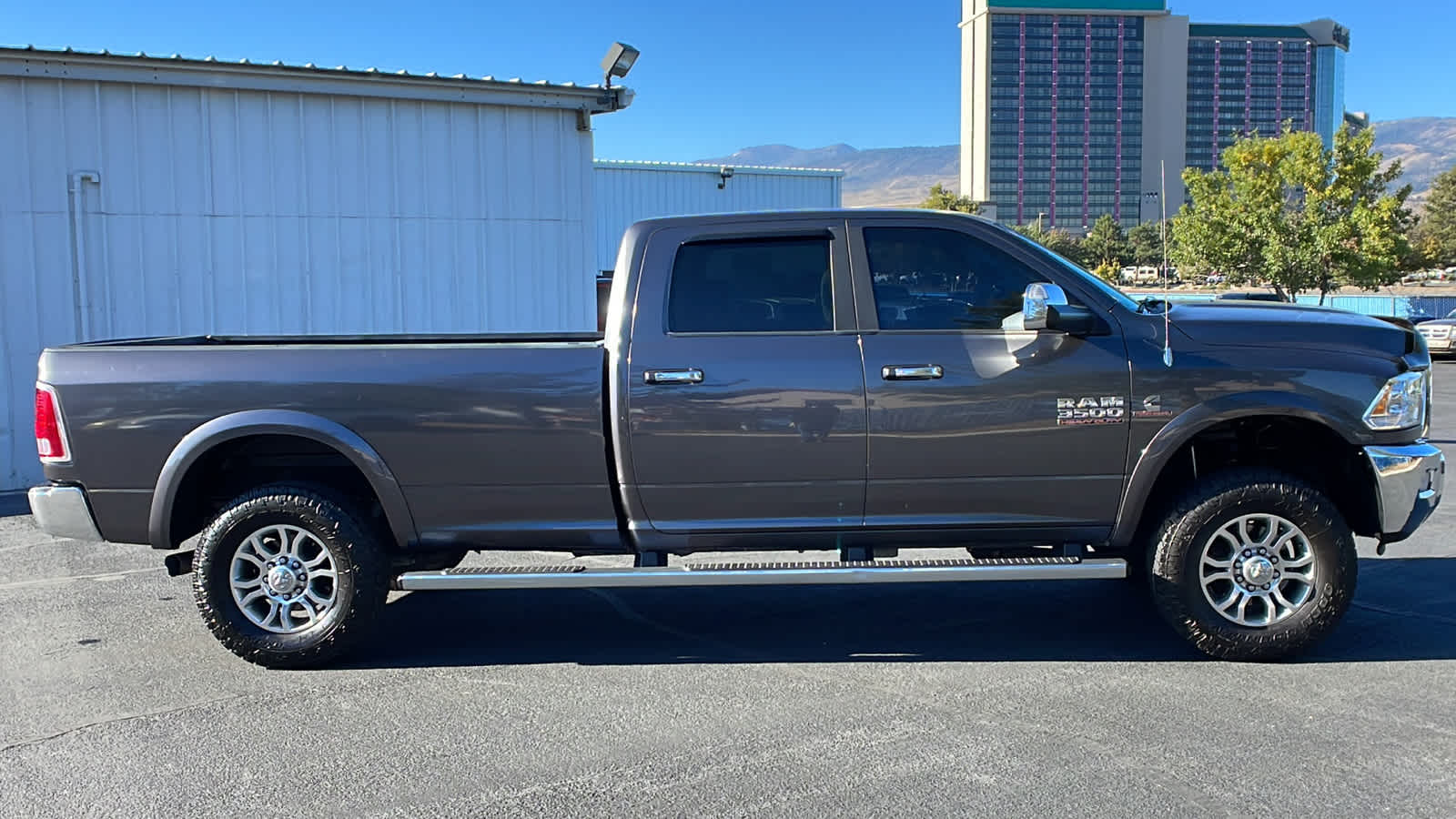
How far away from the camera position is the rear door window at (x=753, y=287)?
536cm

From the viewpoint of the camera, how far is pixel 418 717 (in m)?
4.73

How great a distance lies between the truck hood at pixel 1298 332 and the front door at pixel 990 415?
1.26 ft

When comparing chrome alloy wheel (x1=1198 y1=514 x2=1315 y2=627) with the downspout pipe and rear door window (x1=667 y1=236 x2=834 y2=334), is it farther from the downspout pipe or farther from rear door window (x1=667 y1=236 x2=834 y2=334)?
the downspout pipe

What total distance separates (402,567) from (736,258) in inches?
88.8

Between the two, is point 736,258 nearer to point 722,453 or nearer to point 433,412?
point 722,453

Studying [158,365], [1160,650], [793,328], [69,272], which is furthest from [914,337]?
[69,272]

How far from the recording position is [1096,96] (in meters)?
162

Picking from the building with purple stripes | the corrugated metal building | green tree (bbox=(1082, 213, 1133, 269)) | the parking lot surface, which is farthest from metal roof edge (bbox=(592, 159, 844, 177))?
the building with purple stripes

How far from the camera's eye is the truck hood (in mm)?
5172

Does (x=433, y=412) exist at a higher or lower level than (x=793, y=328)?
lower

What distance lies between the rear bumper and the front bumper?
577 centimetres

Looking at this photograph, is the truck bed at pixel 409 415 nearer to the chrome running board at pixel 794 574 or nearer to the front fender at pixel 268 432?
the front fender at pixel 268 432

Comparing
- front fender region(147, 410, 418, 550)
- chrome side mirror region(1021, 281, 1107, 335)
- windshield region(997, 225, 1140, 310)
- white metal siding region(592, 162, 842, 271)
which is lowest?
front fender region(147, 410, 418, 550)

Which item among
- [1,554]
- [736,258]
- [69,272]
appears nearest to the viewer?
[736,258]
